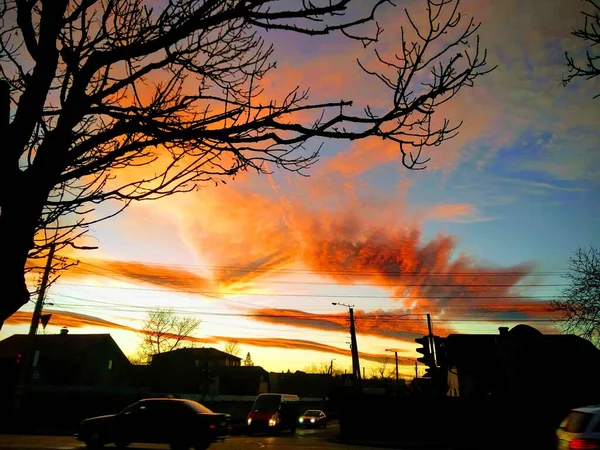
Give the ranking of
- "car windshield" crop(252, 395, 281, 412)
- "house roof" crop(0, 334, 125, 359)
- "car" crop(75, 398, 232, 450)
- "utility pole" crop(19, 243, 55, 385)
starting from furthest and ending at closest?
"house roof" crop(0, 334, 125, 359) → "car windshield" crop(252, 395, 281, 412) → "utility pole" crop(19, 243, 55, 385) → "car" crop(75, 398, 232, 450)

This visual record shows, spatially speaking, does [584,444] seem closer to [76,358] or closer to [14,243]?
[14,243]

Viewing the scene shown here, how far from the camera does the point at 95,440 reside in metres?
16.9

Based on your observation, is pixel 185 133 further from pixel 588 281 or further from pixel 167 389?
pixel 167 389

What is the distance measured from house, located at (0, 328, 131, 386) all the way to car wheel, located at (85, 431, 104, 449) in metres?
38.5

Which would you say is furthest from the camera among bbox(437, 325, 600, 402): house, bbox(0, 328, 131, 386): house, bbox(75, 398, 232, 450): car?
bbox(0, 328, 131, 386): house

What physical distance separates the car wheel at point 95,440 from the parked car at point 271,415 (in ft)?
40.7

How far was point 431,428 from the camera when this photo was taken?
78.1 feet

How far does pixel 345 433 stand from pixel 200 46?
2520 cm

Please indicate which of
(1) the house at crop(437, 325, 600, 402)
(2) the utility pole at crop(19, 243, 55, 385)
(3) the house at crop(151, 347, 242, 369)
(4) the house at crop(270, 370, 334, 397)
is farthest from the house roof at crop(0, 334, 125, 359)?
(4) the house at crop(270, 370, 334, 397)

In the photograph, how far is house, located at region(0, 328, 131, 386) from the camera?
A: 52062mm

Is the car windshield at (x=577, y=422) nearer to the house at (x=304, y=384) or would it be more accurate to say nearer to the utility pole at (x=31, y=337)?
the utility pole at (x=31, y=337)

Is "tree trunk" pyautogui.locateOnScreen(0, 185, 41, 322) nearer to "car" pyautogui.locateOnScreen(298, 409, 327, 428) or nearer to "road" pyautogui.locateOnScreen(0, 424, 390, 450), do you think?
"road" pyautogui.locateOnScreen(0, 424, 390, 450)

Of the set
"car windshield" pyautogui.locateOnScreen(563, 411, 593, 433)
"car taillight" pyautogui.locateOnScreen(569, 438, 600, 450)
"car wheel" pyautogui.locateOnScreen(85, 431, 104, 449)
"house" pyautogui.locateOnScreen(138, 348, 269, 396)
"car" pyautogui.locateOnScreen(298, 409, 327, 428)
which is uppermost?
"house" pyautogui.locateOnScreen(138, 348, 269, 396)

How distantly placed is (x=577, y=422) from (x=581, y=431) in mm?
386
